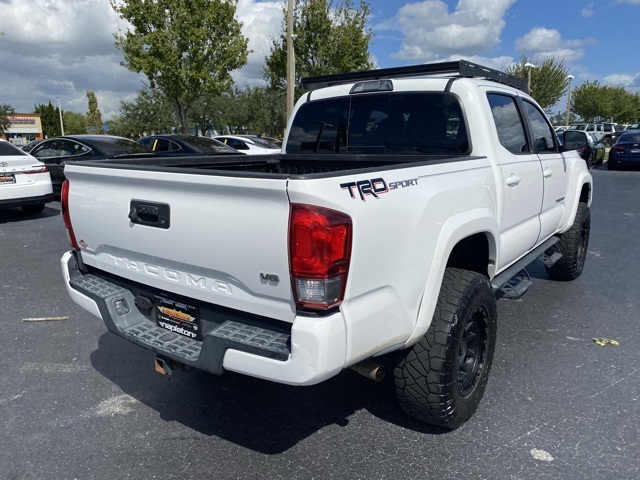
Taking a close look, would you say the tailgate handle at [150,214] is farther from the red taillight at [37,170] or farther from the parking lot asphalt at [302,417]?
the red taillight at [37,170]

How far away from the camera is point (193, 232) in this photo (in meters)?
2.37

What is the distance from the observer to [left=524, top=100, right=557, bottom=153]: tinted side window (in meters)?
4.39

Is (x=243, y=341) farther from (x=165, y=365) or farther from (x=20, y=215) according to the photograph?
(x=20, y=215)

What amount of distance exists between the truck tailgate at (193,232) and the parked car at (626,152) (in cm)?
2007

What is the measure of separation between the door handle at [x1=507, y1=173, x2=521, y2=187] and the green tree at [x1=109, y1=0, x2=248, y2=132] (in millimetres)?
17781

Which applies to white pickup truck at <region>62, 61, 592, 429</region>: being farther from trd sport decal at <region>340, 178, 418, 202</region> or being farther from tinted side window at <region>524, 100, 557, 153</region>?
tinted side window at <region>524, 100, 557, 153</region>

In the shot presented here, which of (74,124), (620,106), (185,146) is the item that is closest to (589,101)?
(620,106)

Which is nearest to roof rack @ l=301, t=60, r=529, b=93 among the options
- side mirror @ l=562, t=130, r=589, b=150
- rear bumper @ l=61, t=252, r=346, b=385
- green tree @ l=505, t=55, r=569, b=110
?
side mirror @ l=562, t=130, r=589, b=150

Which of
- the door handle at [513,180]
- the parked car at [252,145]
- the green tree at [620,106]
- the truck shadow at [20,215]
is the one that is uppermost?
the green tree at [620,106]

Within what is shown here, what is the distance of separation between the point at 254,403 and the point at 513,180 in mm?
2364

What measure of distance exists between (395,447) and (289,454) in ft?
1.92

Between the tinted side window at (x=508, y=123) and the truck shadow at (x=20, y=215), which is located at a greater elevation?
the tinted side window at (x=508, y=123)

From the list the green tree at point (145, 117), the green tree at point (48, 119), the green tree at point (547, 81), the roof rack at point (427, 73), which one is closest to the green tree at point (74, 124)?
the green tree at point (48, 119)

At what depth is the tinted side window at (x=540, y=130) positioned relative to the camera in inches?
173
